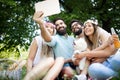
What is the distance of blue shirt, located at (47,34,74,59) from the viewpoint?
5.49m

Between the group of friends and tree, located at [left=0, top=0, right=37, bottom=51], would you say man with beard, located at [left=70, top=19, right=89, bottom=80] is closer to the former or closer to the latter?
the group of friends

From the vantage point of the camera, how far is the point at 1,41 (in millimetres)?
16922

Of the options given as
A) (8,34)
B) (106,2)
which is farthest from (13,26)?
(106,2)

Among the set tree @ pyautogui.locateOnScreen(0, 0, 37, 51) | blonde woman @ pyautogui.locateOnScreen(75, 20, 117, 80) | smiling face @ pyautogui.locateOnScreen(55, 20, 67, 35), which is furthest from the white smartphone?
tree @ pyautogui.locateOnScreen(0, 0, 37, 51)

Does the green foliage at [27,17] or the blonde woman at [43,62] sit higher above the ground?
the blonde woman at [43,62]

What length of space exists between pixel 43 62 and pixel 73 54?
485mm

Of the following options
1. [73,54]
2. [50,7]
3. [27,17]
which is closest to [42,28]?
[50,7]

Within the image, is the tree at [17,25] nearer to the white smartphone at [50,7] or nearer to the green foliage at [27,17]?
the green foliage at [27,17]

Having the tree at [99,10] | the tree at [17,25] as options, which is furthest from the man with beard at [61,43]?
the tree at [17,25]

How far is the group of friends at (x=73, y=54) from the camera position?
466cm

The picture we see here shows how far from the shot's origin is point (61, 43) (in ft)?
18.7

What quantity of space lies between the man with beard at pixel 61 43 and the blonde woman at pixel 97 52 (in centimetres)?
35

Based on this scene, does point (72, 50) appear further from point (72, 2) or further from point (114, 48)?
point (72, 2)

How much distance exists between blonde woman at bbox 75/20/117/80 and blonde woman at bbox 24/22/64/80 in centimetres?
36
